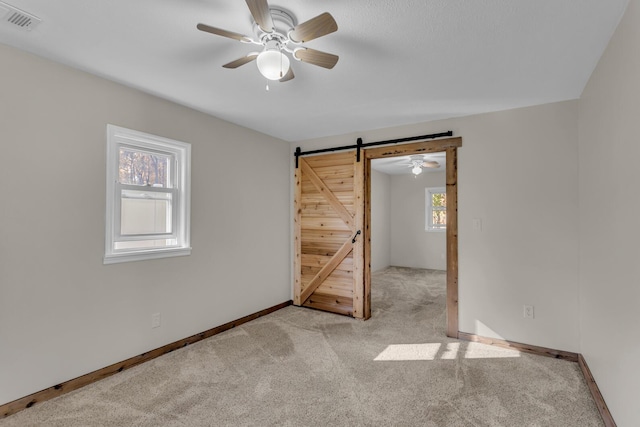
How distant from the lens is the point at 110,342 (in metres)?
2.61

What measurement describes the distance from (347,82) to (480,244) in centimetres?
214

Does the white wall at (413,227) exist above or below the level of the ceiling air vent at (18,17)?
below

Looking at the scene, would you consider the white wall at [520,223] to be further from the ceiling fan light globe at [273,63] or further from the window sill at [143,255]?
the window sill at [143,255]

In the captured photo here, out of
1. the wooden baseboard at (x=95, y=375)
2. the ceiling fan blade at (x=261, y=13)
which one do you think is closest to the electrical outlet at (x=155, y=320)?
the wooden baseboard at (x=95, y=375)

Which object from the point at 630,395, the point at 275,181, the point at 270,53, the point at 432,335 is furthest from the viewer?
the point at 275,181

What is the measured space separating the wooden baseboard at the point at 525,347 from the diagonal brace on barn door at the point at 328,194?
1827mm

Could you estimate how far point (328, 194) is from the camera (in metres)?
4.32

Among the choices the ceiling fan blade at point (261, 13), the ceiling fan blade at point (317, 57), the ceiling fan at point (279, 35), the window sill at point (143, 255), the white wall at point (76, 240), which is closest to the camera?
the ceiling fan blade at point (261, 13)

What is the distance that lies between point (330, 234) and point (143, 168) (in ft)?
7.82

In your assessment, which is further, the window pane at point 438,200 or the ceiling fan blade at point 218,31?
the window pane at point 438,200

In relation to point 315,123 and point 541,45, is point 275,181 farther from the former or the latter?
point 541,45

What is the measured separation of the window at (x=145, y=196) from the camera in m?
2.65

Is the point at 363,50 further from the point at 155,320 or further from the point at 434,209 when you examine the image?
the point at 434,209

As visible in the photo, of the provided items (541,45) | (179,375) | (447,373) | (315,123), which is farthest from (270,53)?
(447,373)
